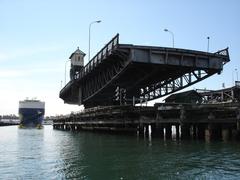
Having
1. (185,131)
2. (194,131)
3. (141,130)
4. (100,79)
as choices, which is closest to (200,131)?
(194,131)

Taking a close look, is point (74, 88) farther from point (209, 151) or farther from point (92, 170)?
point (92, 170)

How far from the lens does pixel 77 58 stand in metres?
82.9

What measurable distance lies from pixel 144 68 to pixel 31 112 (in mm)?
61709

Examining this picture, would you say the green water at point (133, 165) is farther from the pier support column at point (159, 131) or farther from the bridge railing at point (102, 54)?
the bridge railing at point (102, 54)

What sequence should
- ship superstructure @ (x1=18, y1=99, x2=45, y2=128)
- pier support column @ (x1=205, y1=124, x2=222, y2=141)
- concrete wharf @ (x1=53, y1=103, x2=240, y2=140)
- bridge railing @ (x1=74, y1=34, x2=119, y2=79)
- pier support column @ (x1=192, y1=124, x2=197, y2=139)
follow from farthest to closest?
ship superstructure @ (x1=18, y1=99, x2=45, y2=128) < bridge railing @ (x1=74, y1=34, x2=119, y2=79) < pier support column @ (x1=192, y1=124, x2=197, y2=139) < pier support column @ (x1=205, y1=124, x2=222, y2=141) < concrete wharf @ (x1=53, y1=103, x2=240, y2=140)

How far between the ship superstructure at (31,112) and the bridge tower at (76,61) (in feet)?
84.0

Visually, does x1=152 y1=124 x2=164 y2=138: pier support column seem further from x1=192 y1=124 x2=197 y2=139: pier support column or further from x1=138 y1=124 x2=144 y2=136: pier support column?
x1=192 y1=124 x2=197 y2=139: pier support column

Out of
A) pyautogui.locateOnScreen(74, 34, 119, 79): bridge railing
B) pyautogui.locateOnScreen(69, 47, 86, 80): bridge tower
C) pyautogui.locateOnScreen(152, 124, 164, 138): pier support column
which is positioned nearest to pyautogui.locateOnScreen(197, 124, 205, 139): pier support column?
pyautogui.locateOnScreen(152, 124, 164, 138): pier support column

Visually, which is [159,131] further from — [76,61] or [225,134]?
[76,61]

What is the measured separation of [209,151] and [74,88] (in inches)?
2096

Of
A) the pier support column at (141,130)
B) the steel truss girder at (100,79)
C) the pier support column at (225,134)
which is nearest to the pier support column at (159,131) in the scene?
the pier support column at (141,130)

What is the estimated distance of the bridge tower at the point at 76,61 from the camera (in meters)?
81.6

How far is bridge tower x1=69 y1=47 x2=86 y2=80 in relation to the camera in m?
81.6

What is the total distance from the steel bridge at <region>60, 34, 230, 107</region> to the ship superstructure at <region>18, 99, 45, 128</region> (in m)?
40.3
